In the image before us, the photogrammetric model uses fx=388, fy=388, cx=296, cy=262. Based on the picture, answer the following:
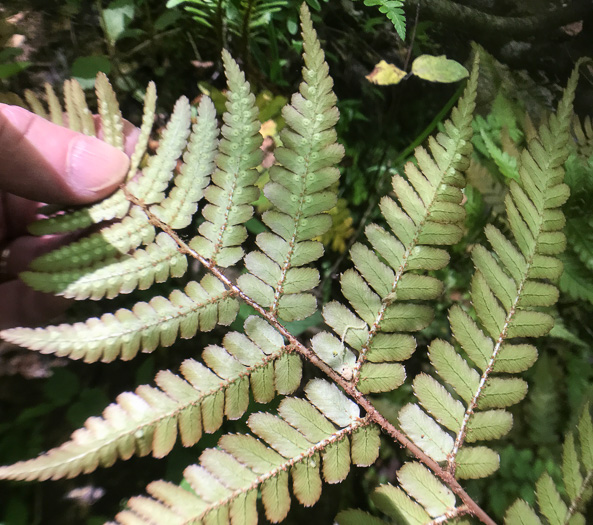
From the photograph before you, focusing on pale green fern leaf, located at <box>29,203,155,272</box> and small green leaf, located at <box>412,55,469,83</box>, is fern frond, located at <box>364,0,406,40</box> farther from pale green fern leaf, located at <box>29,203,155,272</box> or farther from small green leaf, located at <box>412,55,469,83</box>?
pale green fern leaf, located at <box>29,203,155,272</box>

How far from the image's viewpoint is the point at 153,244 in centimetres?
104

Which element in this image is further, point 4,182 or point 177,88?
point 177,88

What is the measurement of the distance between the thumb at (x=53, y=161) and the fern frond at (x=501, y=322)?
100 cm

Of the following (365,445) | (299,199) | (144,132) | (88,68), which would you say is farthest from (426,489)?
(88,68)

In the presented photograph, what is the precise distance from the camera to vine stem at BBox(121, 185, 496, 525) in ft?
2.95

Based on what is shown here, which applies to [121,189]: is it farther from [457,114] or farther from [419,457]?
[419,457]

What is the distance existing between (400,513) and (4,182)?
1446mm

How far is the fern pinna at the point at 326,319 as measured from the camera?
2.82 ft

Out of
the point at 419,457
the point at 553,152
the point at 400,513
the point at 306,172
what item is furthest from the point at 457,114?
the point at 400,513

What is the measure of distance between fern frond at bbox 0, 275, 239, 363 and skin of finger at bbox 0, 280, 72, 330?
28.3 inches

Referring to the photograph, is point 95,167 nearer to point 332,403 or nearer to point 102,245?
point 102,245

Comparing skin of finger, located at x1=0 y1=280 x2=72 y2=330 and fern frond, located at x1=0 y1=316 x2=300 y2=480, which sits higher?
fern frond, located at x1=0 y1=316 x2=300 y2=480

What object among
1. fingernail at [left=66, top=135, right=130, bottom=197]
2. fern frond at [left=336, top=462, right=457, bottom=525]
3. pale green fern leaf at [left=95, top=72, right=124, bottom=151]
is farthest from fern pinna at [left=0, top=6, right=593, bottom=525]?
pale green fern leaf at [left=95, top=72, right=124, bottom=151]

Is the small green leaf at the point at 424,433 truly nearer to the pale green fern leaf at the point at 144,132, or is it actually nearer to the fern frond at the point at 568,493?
the fern frond at the point at 568,493
